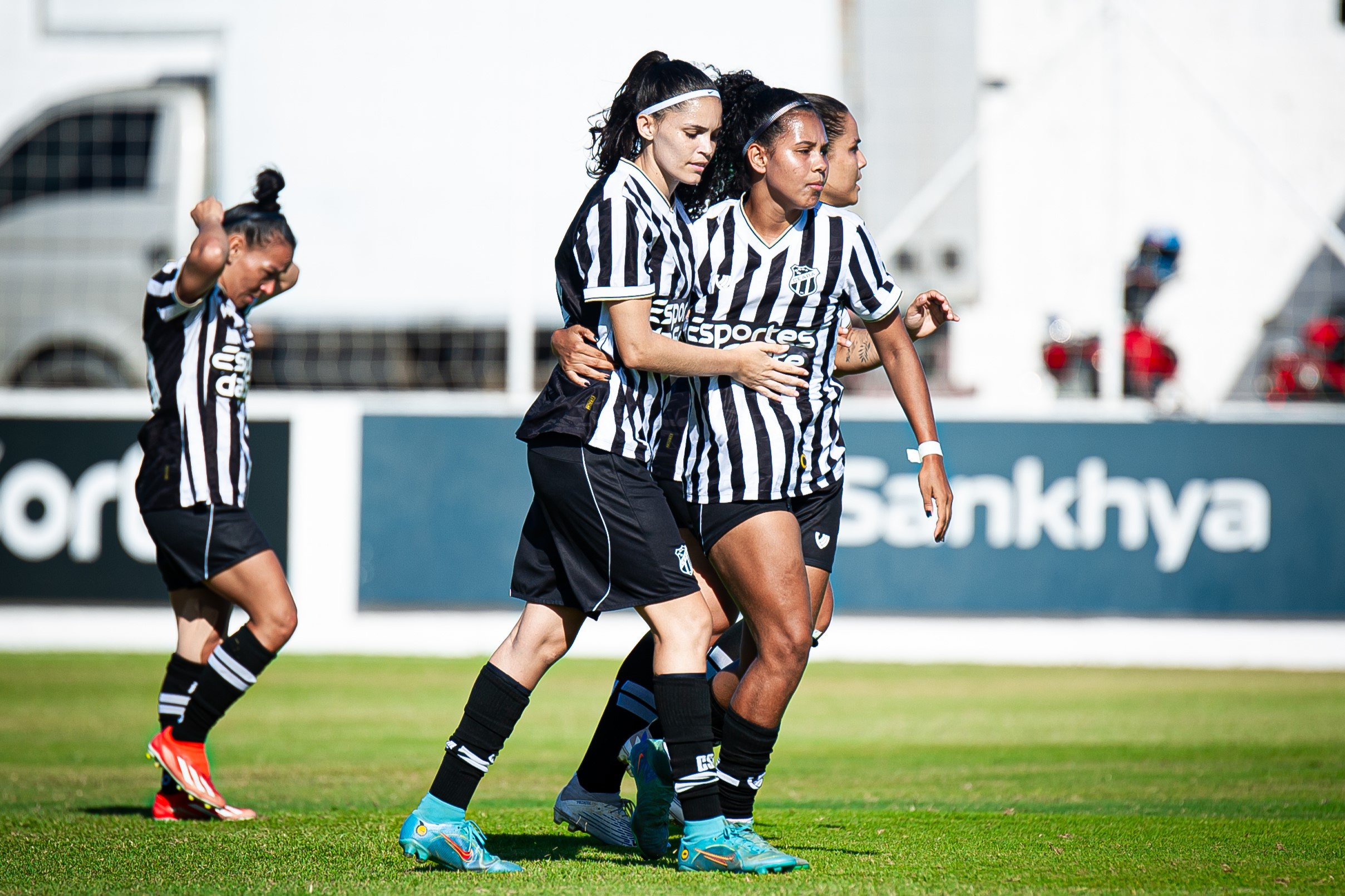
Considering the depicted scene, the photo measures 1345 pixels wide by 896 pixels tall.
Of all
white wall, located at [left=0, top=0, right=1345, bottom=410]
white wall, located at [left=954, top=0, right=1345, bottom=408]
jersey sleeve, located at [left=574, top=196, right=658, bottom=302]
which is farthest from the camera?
white wall, located at [left=954, top=0, right=1345, bottom=408]

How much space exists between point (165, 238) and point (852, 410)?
6572 millimetres

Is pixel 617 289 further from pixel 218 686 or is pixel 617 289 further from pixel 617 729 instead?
pixel 218 686

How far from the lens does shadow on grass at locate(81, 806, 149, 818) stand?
5.07m

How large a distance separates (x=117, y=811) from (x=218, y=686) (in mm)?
651

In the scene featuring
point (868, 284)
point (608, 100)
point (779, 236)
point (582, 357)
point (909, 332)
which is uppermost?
point (608, 100)

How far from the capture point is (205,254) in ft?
15.1

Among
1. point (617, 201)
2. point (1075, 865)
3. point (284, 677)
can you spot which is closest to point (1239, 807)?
point (1075, 865)

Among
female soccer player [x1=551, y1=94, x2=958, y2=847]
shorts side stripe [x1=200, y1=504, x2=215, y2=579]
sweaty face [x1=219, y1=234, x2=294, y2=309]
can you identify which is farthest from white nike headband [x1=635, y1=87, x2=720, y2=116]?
shorts side stripe [x1=200, y1=504, x2=215, y2=579]

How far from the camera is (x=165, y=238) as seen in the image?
1291 cm

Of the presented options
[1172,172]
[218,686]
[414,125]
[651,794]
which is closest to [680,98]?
[651,794]

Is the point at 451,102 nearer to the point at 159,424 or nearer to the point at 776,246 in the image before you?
the point at 159,424

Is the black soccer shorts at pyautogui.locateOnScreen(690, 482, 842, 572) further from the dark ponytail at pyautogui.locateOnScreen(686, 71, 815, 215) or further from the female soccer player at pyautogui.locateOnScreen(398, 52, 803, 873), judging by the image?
the dark ponytail at pyautogui.locateOnScreen(686, 71, 815, 215)

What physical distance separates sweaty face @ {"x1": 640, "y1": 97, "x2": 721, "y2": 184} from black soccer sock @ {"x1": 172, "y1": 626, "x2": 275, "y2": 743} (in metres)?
2.29

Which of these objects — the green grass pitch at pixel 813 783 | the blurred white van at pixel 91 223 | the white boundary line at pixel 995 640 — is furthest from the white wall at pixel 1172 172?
the blurred white van at pixel 91 223
